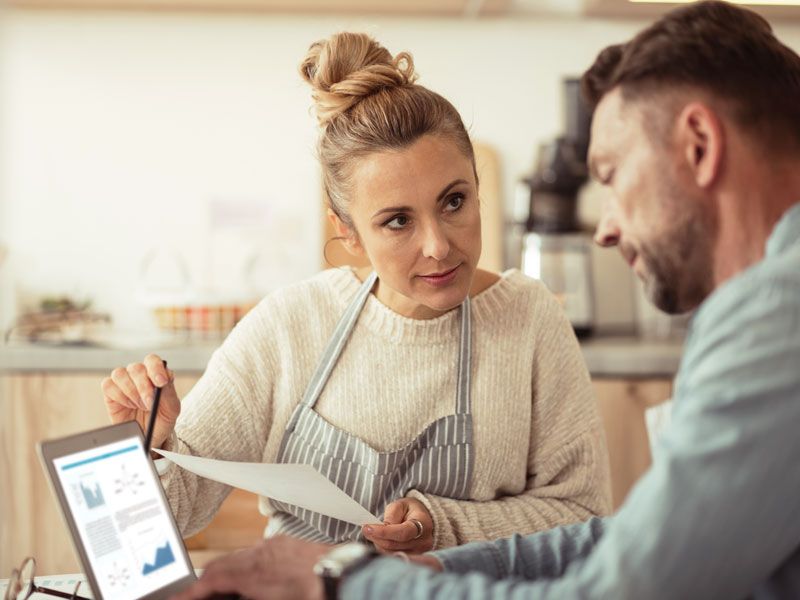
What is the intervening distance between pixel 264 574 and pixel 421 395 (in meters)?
0.60

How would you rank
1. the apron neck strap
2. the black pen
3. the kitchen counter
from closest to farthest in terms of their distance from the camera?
the black pen → the apron neck strap → the kitchen counter

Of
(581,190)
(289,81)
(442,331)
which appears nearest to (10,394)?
(289,81)

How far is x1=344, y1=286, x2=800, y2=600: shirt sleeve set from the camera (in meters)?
0.73

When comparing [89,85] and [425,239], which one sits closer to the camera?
[425,239]

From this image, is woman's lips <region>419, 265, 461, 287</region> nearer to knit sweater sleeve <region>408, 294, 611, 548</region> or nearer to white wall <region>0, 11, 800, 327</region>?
knit sweater sleeve <region>408, 294, 611, 548</region>

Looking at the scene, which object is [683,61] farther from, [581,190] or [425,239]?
[581,190]

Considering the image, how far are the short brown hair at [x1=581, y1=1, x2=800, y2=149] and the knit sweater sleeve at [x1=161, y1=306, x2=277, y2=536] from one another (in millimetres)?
753

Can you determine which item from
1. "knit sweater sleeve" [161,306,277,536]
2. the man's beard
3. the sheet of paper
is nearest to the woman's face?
"knit sweater sleeve" [161,306,277,536]

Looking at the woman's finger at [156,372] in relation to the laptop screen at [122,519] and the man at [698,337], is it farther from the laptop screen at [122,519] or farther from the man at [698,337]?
the man at [698,337]

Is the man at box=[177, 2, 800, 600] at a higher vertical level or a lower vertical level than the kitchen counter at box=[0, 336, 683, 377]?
higher

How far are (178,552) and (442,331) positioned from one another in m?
0.61

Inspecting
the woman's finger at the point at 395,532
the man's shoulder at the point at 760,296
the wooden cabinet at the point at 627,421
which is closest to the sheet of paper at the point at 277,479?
the woman's finger at the point at 395,532

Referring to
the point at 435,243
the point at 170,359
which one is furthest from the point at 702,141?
the point at 170,359

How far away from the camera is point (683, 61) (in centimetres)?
93
